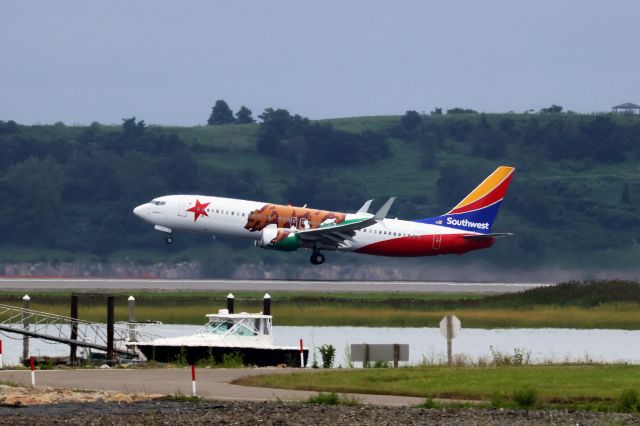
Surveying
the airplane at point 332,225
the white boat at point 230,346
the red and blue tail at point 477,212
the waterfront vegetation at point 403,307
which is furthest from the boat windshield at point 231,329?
the red and blue tail at point 477,212

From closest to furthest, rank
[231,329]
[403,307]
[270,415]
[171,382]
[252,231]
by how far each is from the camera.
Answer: [270,415] < [171,382] < [231,329] < [403,307] < [252,231]

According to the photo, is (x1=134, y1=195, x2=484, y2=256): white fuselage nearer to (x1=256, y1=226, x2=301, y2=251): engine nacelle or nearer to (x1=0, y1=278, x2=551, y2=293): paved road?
(x1=256, y1=226, x2=301, y2=251): engine nacelle

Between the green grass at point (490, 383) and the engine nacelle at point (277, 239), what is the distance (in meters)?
46.7

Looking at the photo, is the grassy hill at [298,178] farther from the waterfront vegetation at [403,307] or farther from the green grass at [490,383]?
the green grass at [490,383]

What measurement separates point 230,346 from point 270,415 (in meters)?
13.9

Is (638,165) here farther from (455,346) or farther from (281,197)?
(455,346)

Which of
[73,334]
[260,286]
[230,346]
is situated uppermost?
[260,286]

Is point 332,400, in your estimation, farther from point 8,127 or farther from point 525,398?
point 8,127

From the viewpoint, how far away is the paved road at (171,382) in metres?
33.2

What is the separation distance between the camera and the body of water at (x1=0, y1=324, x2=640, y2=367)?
5088 centimetres

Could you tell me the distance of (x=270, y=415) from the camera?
30.1 m

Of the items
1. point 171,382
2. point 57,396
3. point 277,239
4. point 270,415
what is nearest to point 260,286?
point 277,239

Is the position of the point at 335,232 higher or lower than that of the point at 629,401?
higher

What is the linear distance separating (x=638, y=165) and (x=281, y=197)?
135 feet
